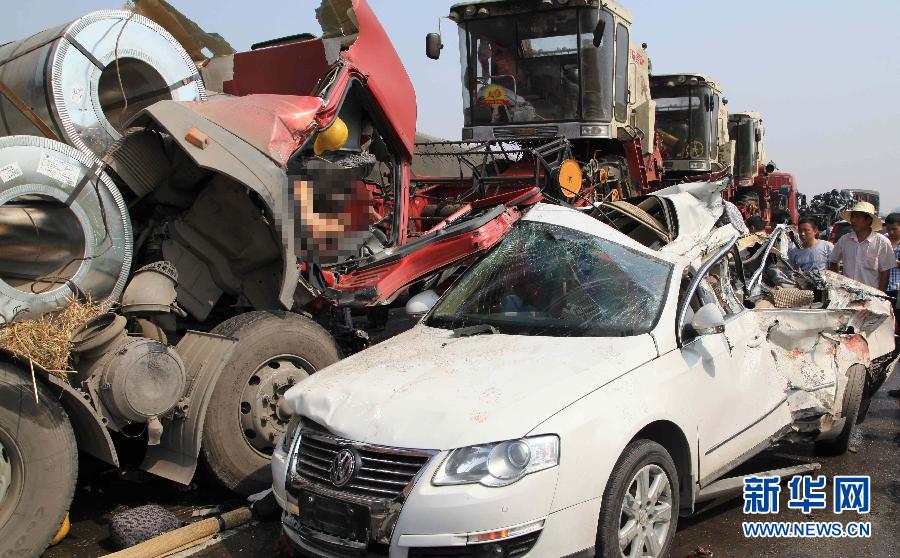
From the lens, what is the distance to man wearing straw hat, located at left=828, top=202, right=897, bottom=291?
7942mm

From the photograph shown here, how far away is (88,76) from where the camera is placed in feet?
17.5

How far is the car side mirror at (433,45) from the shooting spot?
428 inches

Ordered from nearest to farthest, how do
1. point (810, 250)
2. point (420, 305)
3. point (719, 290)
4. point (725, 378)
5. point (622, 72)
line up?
point (725, 378) → point (719, 290) → point (420, 305) → point (810, 250) → point (622, 72)

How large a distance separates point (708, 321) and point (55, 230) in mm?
3903

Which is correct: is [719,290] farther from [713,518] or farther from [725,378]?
[713,518]

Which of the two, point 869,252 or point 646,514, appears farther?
point 869,252

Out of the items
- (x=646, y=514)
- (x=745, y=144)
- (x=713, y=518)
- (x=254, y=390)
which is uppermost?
(x=745, y=144)

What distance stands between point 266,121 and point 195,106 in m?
0.49


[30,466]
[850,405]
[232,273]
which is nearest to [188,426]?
[30,466]

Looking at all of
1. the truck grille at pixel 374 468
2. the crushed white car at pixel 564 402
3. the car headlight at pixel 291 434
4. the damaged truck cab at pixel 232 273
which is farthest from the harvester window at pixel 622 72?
the truck grille at pixel 374 468

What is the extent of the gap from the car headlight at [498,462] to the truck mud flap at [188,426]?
7.33 feet

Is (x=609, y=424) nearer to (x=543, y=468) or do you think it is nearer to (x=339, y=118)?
(x=543, y=468)

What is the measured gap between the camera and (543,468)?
3119 mm

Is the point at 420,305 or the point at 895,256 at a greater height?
the point at 420,305
